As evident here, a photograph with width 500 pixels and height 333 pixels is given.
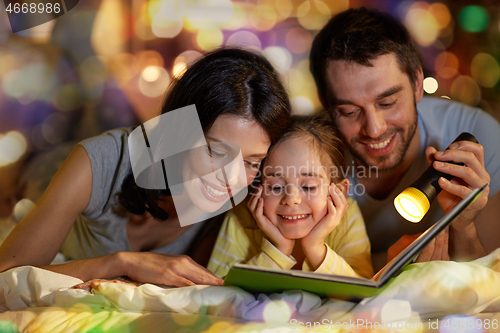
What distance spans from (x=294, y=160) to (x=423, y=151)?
44 centimetres

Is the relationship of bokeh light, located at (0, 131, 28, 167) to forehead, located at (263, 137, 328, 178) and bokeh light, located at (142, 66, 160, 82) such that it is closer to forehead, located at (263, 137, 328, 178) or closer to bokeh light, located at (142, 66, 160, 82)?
bokeh light, located at (142, 66, 160, 82)

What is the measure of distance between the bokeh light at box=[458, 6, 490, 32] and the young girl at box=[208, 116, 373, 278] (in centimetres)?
59

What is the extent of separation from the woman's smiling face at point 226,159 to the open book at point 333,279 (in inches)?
12.9

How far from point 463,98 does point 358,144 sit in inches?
17.8

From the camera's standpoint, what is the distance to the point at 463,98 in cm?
118

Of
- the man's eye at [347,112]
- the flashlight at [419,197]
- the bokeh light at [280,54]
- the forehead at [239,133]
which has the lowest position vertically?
the flashlight at [419,197]

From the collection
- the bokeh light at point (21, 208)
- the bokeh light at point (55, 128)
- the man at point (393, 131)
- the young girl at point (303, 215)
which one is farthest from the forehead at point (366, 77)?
the bokeh light at point (21, 208)

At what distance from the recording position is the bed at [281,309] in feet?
1.80

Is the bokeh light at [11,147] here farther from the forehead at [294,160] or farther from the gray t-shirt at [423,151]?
the gray t-shirt at [423,151]

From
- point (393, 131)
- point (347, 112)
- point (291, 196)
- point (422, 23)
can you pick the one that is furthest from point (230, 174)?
point (422, 23)

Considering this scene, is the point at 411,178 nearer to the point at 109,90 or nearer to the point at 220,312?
the point at 220,312

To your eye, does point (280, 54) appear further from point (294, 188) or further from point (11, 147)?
point (11, 147)

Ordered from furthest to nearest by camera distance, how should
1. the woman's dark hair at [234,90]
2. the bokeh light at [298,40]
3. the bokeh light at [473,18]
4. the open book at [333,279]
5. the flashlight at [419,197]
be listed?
the bokeh light at [298,40] < the bokeh light at [473,18] < the woman's dark hair at [234,90] < the flashlight at [419,197] < the open book at [333,279]

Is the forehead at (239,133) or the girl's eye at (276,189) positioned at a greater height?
the forehead at (239,133)
